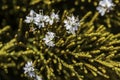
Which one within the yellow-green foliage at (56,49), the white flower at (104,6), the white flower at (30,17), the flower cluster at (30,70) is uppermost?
the white flower at (104,6)

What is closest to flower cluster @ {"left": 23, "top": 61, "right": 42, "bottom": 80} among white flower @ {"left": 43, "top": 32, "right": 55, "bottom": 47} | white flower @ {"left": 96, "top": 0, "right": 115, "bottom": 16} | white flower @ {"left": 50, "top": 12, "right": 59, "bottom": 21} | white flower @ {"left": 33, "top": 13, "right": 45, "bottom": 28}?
white flower @ {"left": 43, "top": 32, "right": 55, "bottom": 47}

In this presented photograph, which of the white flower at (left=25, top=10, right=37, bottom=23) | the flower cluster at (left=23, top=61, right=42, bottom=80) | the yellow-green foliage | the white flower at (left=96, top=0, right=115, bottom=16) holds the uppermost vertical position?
the white flower at (left=96, top=0, right=115, bottom=16)

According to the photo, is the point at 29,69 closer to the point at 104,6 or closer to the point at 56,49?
the point at 56,49

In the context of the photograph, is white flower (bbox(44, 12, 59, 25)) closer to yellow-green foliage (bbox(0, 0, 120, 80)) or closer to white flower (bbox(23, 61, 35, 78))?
yellow-green foliage (bbox(0, 0, 120, 80))

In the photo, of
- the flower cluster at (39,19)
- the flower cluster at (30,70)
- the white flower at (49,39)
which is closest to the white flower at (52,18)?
the flower cluster at (39,19)

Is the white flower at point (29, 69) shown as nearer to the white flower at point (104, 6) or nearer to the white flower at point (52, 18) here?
the white flower at point (52, 18)

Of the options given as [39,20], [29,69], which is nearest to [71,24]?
[39,20]
